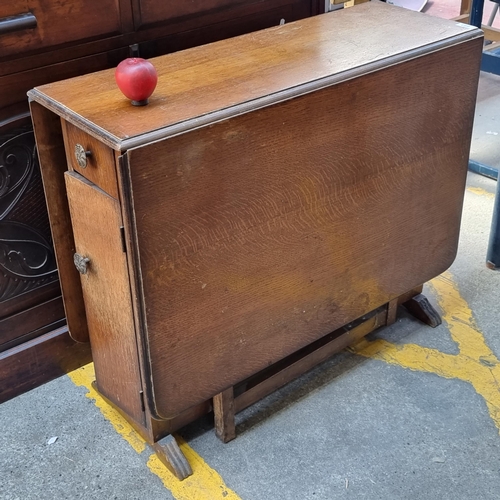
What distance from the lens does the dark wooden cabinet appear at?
1879 millimetres

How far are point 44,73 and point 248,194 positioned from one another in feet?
2.06

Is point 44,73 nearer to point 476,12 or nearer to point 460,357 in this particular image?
point 460,357

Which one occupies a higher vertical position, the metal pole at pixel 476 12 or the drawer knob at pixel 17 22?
the drawer knob at pixel 17 22

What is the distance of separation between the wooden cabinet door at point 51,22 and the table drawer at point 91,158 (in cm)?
27

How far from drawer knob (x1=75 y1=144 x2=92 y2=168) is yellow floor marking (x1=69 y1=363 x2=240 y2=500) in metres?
0.82

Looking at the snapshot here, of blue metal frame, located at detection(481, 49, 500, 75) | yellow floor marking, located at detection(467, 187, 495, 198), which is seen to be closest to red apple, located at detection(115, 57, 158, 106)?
yellow floor marking, located at detection(467, 187, 495, 198)

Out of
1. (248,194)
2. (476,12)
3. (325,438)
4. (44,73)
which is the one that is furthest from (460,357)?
(476,12)

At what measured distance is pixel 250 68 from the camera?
1.88 m

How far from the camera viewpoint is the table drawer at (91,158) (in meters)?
1.62

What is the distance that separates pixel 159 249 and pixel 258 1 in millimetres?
959

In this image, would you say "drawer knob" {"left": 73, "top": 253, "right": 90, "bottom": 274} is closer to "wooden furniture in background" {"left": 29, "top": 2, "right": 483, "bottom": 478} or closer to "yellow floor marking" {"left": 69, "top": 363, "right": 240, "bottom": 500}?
"wooden furniture in background" {"left": 29, "top": 2, "right": 483, "bottom": 478}

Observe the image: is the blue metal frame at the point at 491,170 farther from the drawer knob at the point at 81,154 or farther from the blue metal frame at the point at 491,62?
the drawer knob at the point at 81,154

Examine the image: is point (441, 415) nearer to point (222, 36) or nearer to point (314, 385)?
point (314, 385)

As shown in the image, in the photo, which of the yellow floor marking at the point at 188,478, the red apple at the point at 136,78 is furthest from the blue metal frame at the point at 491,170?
the red apple at the point at 136,78
